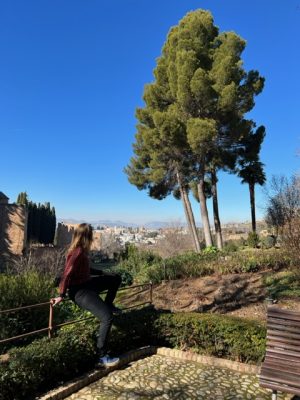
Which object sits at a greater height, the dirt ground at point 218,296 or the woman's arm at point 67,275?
the woman's arm at point 67,275

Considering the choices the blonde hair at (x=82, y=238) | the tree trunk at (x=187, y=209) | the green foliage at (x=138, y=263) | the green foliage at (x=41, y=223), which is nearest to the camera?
the blonde hair at (x=82, y=238)

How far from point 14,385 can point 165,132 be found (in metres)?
15.5

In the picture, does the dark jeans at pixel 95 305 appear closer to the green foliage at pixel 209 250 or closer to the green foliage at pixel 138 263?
the green foliage at pixel 138 263

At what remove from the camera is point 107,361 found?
4.20 m

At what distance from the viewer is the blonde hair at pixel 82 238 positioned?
4250mm

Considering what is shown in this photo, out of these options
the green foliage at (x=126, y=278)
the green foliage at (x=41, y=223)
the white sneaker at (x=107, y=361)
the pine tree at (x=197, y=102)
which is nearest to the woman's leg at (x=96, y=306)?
the white sneaker at (x=107, y=361)

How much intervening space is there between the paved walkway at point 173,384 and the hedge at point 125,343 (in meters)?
0.32

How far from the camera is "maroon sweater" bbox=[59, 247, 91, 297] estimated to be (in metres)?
4.10

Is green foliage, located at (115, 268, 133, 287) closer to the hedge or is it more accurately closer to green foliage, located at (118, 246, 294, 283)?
green foliage, located at (118, 246, 294, 283)

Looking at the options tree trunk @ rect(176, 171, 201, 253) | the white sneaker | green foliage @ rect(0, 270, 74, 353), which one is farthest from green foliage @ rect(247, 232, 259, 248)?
the white sneaker

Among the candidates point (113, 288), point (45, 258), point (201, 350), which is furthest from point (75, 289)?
point (45, 258)

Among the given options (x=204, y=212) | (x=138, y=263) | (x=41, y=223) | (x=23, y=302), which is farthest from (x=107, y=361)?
(x=41, y=223)

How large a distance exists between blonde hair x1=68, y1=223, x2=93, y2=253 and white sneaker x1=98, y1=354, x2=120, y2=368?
118 cm

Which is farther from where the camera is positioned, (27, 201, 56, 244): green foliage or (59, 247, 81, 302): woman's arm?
(27, 201, 56, 244): green foliage
